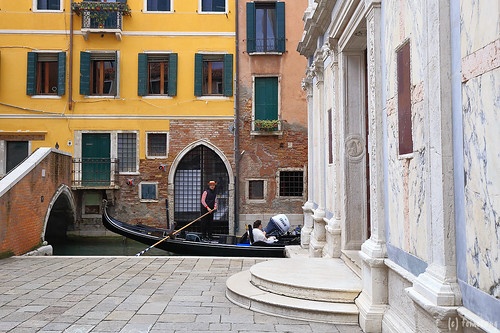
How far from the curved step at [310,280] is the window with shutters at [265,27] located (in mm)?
9970

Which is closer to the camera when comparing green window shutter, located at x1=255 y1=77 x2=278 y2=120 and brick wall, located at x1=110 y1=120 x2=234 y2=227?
brick wall, located at x1=110 y1=120 x2=234 y2=227

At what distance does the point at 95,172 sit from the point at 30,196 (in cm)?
469

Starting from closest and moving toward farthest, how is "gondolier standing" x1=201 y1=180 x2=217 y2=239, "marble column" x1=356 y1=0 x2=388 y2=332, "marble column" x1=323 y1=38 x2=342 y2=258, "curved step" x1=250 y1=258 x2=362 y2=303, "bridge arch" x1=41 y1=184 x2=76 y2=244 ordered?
"marble column" x1=356 y1=0 x2=388 y2=332 → "curved step" x1=250 y1=258 x2=362 y2=303 → "marble column" x1=323 y1=38 x2=342 y2=258 → "gondolier standing" x1=201 y1=180 x2=217 y2=239 → "bridge arch" x1=41 y1=184 x2=76 y2=244

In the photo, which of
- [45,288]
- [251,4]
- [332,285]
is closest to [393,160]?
[332,285]

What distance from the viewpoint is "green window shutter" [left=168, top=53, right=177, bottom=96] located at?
1417 centimetres

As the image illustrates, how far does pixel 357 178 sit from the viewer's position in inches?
203

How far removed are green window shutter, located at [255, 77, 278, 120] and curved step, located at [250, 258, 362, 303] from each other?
30.3 feet

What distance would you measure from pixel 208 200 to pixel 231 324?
24.1ft

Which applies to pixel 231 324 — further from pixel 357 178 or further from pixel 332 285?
pixel 357 178

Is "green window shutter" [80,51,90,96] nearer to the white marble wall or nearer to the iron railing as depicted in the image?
the iron railing

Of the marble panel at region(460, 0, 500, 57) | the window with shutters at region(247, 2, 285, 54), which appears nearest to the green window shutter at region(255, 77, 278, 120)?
the window with shutters at region(247, 2, 285, 54)

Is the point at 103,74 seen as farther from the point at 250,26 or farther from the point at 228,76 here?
the point at 250,26

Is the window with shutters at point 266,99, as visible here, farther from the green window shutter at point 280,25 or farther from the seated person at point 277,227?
the seated person at point 277,227

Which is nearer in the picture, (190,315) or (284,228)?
(190,315)
